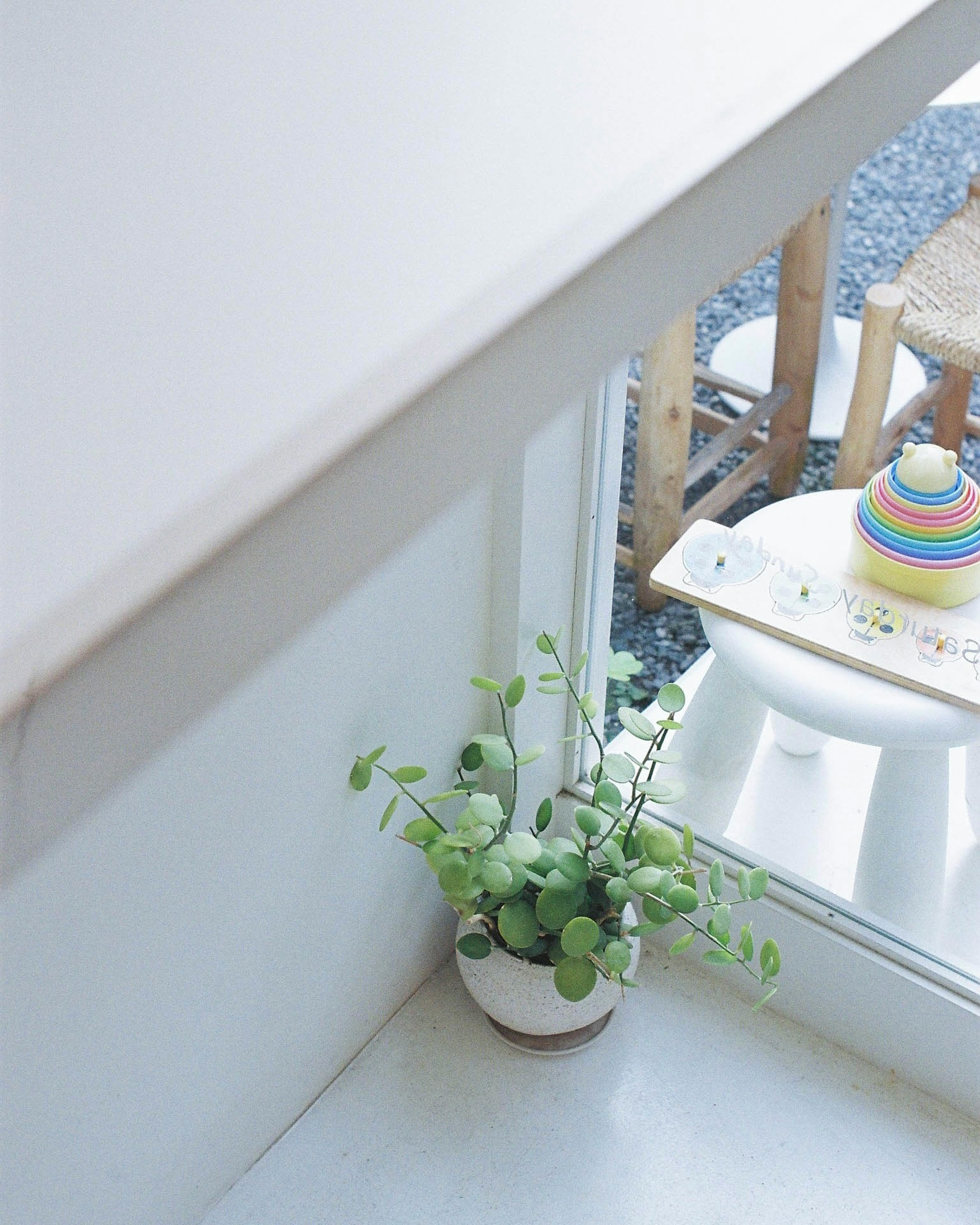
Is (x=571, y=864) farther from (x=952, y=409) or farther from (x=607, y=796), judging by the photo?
(x=952, y=409)

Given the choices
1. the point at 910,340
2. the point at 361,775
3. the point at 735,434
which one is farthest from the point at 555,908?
the point at 910,340

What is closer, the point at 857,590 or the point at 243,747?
the point at 243,747

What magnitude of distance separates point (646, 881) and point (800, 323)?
0.72 metres

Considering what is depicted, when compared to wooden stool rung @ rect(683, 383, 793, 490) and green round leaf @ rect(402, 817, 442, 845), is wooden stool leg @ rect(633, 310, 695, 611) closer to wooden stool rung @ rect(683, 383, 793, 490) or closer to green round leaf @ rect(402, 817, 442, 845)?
wooden stool rung @ rect(683, 383, 793, 490)

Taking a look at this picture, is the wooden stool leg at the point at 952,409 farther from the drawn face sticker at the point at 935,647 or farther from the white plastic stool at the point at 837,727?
the drawn face sticker at the point at 935,647

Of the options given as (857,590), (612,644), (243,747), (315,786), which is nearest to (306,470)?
(243,747)

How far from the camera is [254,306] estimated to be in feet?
0.29

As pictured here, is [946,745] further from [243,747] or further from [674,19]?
[674,19]

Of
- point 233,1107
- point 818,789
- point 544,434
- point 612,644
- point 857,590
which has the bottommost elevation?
point 233,1107

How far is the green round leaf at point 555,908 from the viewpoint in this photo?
115 centimetres

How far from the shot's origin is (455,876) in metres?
1.11

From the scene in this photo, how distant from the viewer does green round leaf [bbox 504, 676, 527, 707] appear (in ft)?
3.63

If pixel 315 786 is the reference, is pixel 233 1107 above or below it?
below

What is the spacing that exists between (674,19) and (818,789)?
1279 millimetres
